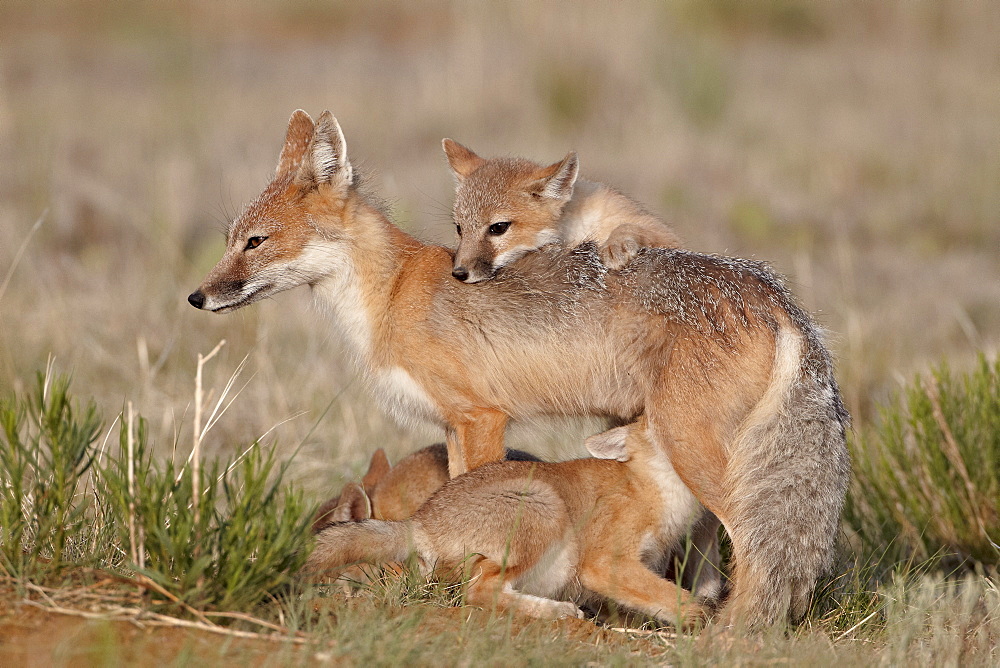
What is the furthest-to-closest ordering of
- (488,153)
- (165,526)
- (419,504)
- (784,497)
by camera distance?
(488,153) → (419,504) → (784,497) → (165,526)

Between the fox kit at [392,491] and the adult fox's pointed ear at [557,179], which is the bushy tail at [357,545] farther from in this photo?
the adult fox's pointed ear at [557,179]

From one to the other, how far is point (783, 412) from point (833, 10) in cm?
2824

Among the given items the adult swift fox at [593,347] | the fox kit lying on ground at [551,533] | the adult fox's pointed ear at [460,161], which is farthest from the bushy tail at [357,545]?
the adult fox's pointed ear at [460,161]

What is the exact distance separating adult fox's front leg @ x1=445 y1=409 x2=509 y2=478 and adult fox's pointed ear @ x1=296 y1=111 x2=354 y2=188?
1.53 metres

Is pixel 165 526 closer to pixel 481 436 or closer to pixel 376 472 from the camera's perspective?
pixel 481 436

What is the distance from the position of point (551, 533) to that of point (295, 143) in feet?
9.14

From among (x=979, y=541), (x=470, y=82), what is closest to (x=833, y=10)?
(x=470, y=82)

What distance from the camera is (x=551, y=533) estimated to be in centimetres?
466

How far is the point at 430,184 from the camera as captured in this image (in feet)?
48.1

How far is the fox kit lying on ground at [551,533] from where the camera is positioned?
177 inches

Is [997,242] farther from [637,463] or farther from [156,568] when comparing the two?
[156,568]

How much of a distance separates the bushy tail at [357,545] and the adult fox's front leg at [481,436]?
2.03ft

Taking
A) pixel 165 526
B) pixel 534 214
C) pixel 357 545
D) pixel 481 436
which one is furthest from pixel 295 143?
pixel 165 526

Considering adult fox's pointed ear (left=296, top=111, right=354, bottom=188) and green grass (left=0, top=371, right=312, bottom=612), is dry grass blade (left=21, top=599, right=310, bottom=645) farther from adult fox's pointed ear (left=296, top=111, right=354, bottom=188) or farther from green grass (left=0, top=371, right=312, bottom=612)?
adult fox's pointed ear (left=296, top=111, right=354, bottom=188)
